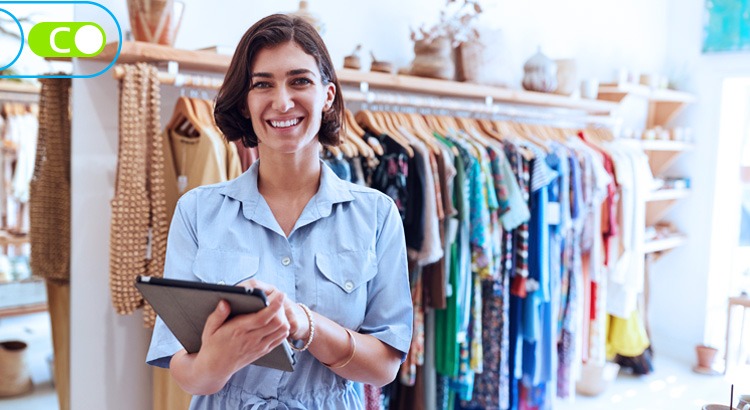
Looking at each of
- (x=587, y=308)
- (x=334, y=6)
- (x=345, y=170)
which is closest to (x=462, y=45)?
(x=334, y=6)

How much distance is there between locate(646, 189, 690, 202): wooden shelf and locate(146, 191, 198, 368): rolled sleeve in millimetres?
3620

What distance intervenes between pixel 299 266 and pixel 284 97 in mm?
310

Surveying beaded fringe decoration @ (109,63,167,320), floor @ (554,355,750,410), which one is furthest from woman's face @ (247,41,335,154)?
floor @ (554,355,750,410)

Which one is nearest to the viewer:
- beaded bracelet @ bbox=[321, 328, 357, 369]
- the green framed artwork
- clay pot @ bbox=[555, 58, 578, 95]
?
beaded bracelet @ bbox=[321, 328, 357, 369]

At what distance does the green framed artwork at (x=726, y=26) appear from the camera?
4.48m

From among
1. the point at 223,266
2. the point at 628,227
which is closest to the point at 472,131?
the point at 628,227

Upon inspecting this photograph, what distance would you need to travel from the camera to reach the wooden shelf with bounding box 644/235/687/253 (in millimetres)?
4418

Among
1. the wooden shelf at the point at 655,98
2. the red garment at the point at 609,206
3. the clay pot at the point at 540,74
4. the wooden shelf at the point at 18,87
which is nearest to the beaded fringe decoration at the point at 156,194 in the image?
the wooden shelf at the point at 18,87

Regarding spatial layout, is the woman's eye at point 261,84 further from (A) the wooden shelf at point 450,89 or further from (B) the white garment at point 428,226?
(B) the white garment at point 428,226

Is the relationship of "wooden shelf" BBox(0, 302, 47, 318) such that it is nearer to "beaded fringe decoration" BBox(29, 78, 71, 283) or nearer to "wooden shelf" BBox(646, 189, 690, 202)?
"beaded fringe decoration" BBox(29, 78, 71, 283)

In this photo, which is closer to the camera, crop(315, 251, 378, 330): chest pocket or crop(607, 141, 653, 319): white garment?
crop(315, 251, 378, 330): chest pocket

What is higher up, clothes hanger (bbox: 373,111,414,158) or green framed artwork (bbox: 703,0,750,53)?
green framed artwork (bbox: 703,0,750,53)

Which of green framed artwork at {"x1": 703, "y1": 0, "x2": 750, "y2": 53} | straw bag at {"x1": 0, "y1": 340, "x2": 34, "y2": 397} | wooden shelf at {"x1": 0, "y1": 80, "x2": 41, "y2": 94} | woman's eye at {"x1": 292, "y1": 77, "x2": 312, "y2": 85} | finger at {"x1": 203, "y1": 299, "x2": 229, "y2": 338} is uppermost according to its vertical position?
green framed artwork at {"x1": 703, "y1": 0, "x2": 750, "y2": 53}

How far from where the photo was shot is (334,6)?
3021 mm
